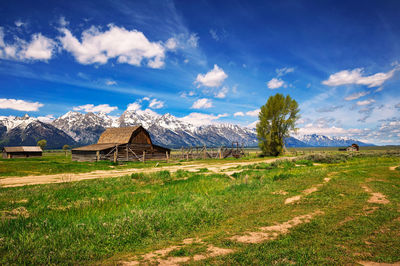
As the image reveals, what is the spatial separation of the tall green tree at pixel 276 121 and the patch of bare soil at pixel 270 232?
48442 millimetres

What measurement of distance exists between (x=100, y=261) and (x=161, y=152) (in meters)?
52.7

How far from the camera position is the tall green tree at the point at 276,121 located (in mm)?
54875

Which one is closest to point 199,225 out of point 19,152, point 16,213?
point 16,213

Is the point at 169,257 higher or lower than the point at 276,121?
lower

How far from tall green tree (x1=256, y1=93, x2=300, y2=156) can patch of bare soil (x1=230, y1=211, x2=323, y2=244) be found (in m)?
48.4

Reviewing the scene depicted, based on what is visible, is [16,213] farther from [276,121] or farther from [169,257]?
[276,121]

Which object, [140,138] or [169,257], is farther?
[140,138]

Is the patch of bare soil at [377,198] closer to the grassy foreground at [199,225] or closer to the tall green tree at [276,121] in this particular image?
the grassy foreground at [199,225]

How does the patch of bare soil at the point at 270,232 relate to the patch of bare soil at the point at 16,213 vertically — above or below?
below

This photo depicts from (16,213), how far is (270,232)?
10.8 metres

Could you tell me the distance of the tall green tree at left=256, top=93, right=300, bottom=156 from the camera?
180 feet

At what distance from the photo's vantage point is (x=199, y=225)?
8523 millimetres

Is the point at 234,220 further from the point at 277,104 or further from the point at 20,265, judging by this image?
the point at 277,104

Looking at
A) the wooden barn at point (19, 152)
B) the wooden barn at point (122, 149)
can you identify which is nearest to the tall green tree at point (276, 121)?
the wooden barn at point (122, 149)
